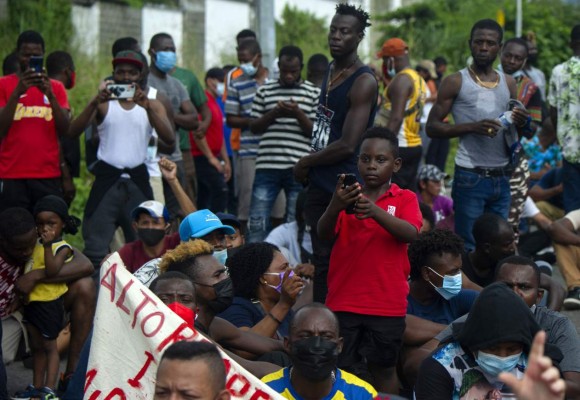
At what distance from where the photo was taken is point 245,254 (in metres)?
7.15

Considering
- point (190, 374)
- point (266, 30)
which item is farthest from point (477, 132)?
point (266, 30)

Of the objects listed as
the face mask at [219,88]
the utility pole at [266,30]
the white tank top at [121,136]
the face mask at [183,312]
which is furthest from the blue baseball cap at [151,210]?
the face mask at [219,88]

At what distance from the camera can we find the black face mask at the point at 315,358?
547 cm

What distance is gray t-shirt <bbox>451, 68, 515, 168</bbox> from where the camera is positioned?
873 centimetres

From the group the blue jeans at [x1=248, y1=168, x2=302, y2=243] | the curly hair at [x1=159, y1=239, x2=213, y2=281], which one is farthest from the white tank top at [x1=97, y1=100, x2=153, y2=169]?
the curly hair at [x1=159, y1=239, x2=213, y2=281]

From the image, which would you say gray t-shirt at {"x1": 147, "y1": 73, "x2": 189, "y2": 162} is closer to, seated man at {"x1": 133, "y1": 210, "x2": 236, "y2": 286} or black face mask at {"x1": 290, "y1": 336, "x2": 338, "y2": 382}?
seated man at {"x1": 133, "y1": 210, "x2": 236, "y2": 286}

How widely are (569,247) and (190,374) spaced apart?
19.8 ft

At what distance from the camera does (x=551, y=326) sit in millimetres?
6008

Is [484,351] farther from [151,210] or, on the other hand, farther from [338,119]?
[151,210]

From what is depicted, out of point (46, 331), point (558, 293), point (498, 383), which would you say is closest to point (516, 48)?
point (558, 293)

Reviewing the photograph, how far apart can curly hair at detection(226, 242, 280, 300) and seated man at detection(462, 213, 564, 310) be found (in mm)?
1555

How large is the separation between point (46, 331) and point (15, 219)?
2.34 ft

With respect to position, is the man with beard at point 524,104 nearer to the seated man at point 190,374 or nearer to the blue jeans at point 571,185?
the blue jeans at point 571,185

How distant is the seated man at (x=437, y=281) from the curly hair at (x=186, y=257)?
1.26 m
